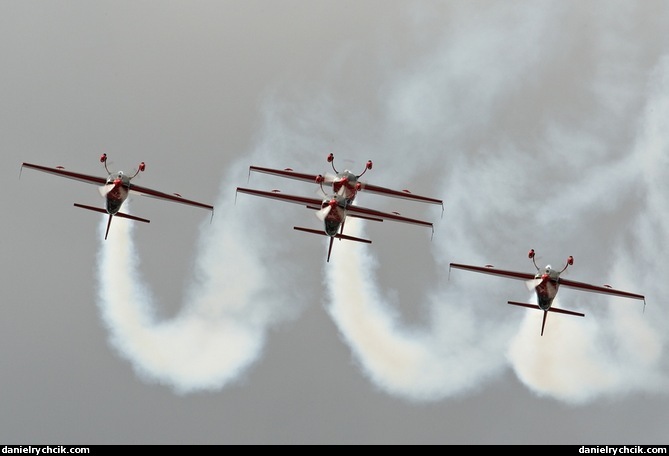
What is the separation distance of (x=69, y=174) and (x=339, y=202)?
62.5 feet

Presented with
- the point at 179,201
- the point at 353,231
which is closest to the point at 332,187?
the point at 353,231

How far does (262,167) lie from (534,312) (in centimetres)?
2316

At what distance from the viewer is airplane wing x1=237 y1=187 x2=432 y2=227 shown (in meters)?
89.5

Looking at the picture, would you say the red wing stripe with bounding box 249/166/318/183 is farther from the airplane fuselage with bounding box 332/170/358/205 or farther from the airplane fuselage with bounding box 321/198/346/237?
the airplane fuselage with bounding box 321/198/346/237

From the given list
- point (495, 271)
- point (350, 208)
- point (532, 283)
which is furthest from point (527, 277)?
point (350, 208)

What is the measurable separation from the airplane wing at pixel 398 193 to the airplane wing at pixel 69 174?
64.1 ft

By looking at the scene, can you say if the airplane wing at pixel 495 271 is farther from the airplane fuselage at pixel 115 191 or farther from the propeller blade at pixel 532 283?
the airplane fuselage at pixel 115 191

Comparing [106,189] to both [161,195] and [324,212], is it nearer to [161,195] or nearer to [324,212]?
[161,195]

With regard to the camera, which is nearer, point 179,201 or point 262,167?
point 179,201

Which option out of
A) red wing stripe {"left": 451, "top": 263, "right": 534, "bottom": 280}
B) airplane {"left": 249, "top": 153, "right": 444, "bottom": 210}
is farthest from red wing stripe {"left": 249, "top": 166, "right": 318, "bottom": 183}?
red wing stripe {"left": 451, "top": 263, "right": 534, "bottom": 280}

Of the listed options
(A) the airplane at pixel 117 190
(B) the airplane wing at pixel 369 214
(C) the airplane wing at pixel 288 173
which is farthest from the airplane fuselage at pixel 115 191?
(B) the airplane wing at pixel 369 214

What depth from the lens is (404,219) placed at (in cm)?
9131

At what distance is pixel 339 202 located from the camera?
291 feet
